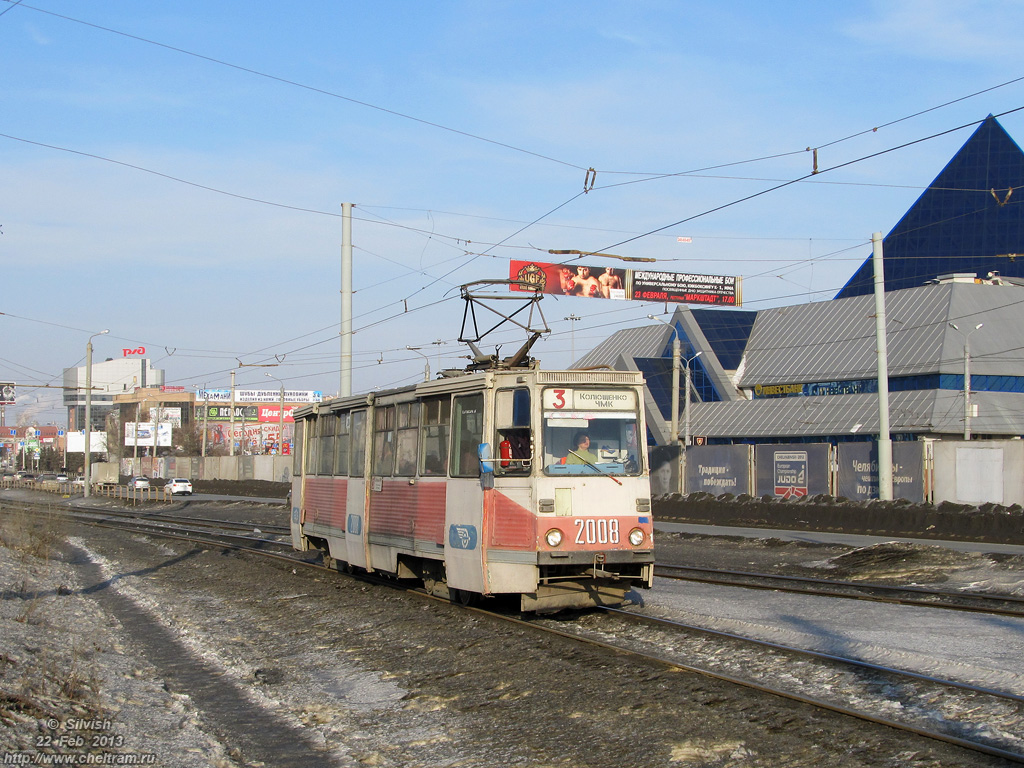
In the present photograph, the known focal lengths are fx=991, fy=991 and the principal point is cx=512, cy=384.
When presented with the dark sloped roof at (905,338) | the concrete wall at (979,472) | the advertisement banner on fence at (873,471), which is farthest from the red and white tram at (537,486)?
the dark sloped roof at (905,338)

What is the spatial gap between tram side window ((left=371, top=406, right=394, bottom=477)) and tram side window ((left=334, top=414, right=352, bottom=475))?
146 centimetres

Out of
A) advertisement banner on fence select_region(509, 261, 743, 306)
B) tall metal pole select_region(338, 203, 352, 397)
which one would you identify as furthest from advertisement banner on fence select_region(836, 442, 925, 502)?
advertisement banner on fence select_region(509, 261, 743, 306)

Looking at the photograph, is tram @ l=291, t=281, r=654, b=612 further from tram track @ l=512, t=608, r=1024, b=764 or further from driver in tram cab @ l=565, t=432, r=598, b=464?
tram track @ l=512, t=608, r=1024, b=764

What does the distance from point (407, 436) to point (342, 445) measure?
3.18 meters

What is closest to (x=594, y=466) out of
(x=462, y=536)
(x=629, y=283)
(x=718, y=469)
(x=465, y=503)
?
(x=465, y=503)

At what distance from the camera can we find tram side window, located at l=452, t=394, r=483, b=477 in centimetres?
1179

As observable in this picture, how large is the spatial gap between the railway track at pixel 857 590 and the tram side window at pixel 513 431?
5540 mm

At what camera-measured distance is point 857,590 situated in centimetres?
1509

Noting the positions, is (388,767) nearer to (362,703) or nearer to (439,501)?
(362,703)

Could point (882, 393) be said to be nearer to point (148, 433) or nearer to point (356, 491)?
point (356, 491)

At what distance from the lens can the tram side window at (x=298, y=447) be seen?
62.6ft

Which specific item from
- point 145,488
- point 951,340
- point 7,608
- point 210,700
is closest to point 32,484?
point 145,488

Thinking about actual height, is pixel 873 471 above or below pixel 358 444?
below

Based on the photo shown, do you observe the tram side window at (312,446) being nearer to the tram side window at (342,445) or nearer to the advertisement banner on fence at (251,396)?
the tram side window at (342,445)
